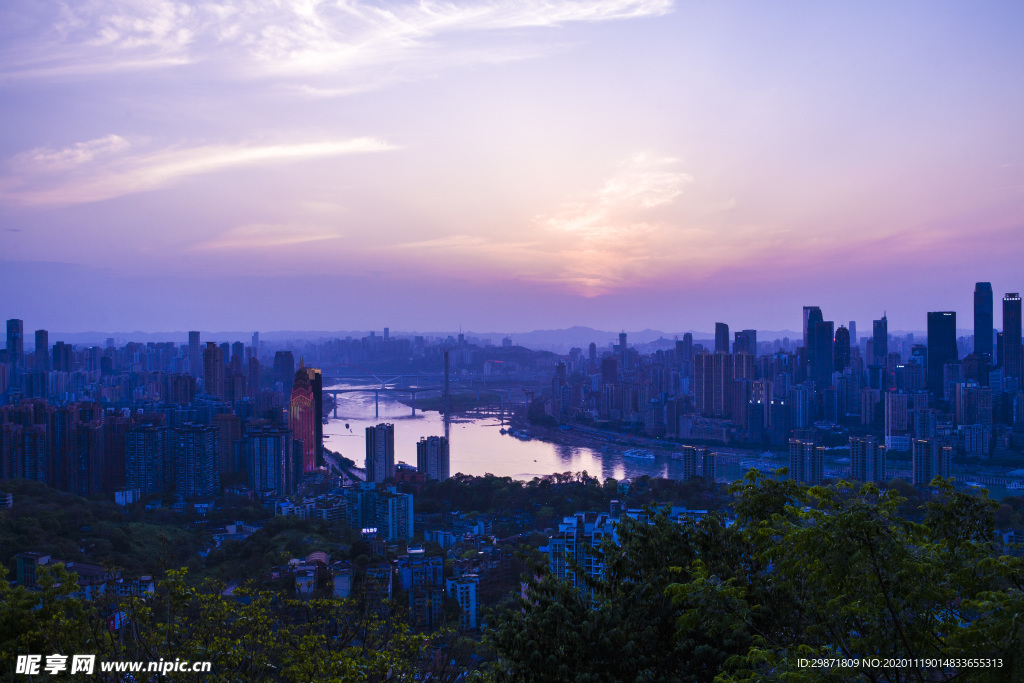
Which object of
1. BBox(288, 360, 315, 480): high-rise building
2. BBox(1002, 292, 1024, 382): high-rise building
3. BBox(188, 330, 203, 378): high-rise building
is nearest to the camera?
BBox(288, 360, 315, 480): high-rise building

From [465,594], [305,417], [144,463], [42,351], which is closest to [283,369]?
[42,351]

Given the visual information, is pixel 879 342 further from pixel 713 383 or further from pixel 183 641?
pixel 183 641

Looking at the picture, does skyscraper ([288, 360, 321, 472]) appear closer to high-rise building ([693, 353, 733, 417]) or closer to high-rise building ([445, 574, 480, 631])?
high-rise building ([445, 574, 480, 631])

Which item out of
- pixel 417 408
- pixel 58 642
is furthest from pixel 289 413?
pixel 58 642

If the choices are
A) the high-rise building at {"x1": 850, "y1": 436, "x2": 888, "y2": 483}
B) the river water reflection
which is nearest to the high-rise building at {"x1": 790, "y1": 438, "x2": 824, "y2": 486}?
the high-rise building at {"x1": 850, "y1": 436, "x2": 888, "y2": 483}

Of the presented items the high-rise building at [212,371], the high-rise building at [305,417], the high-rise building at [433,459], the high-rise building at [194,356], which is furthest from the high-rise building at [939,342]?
the high-rise building at [194,356]

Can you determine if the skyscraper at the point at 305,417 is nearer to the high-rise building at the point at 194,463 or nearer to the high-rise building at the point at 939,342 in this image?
the high-rise building at the point at 194,463

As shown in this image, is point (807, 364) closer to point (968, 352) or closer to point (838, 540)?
point (968, 352)
